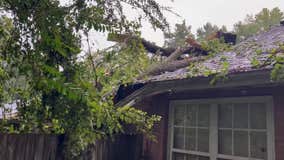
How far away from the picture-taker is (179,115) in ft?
22.7

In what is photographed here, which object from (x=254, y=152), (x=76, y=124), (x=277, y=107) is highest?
(x=277, y=107)

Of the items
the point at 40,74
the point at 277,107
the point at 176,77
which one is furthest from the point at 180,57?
the point at 40,74

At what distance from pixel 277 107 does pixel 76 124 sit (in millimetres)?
3508

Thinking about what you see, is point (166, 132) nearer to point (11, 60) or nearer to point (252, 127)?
point (252, 127)

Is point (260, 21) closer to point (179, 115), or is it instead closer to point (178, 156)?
point (179, 115)

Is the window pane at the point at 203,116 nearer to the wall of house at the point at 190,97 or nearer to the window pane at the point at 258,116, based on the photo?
the wall of house at the point at 190,97

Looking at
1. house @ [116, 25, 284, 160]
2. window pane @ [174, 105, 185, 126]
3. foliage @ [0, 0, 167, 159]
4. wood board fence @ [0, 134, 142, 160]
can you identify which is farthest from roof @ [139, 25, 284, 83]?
wood board fence @ [0, 134, 142, 160]

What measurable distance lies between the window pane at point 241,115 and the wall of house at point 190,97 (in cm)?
21

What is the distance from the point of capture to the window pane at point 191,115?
659 cm

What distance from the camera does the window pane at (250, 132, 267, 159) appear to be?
5367mm

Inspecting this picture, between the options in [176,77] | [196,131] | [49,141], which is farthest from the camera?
[196,131]

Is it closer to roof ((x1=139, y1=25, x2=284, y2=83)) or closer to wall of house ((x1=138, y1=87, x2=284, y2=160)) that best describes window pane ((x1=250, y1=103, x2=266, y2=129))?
wall of house ((x1=138, y1=87, x2=284, y2=160))

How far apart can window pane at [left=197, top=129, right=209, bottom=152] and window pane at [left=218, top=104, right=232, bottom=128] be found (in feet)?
1.25

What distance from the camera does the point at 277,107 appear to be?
17.3 ft
